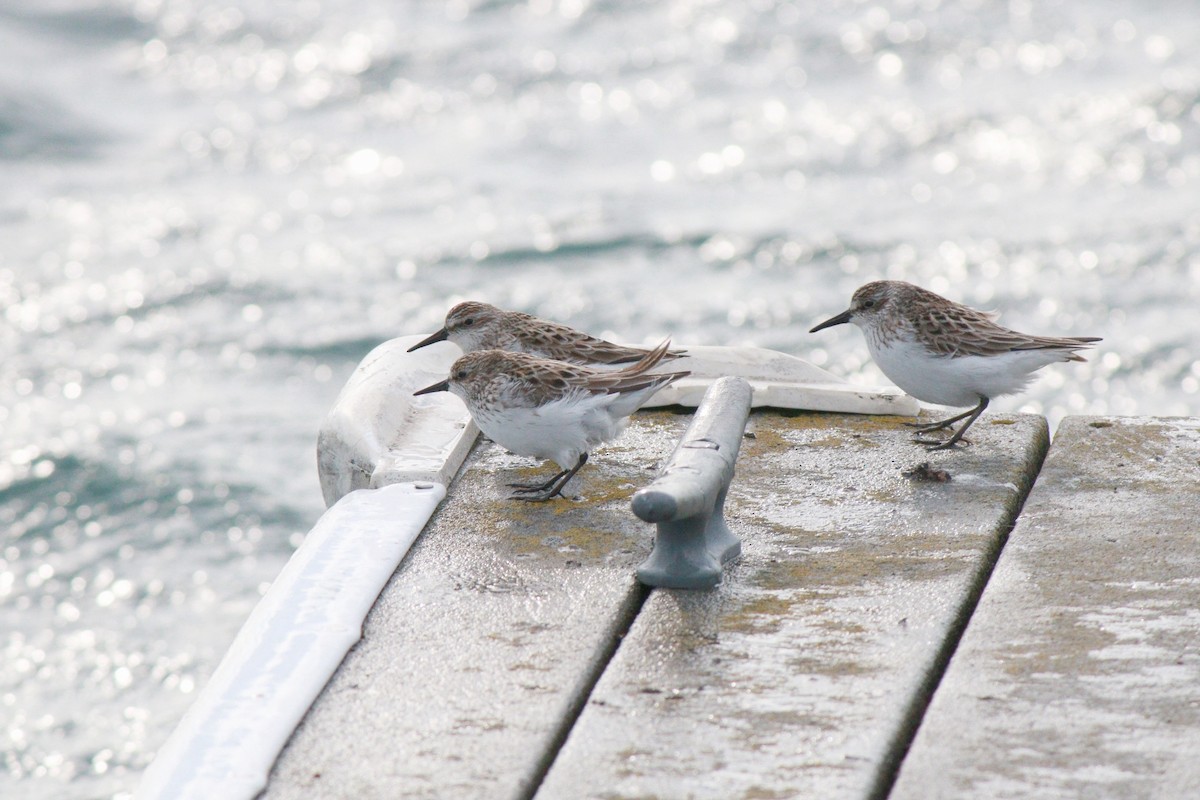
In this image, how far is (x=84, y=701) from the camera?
8367mm

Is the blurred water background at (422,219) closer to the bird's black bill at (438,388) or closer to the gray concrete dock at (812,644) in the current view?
the bird's black bill at (438,388)

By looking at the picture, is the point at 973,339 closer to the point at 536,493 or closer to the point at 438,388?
the point at 536,493

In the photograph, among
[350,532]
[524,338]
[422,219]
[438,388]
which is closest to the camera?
[350,532]

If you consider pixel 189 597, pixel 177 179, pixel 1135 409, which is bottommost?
pixel 1135 409

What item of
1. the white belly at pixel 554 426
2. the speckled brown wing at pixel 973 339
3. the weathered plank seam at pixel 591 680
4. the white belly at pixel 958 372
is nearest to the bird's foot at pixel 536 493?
the white belly at pixel 554 426

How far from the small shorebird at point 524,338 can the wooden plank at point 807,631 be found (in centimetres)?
93

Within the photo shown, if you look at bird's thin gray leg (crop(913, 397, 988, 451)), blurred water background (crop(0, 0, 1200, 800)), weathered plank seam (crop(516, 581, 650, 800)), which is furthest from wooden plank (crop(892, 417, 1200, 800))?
blurred water background (crop(0, 0, 1200, 800))

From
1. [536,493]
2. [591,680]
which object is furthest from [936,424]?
[591,680]

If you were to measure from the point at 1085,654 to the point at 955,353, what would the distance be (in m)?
1.90

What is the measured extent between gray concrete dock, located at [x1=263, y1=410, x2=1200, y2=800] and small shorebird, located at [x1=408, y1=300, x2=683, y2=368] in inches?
36.7

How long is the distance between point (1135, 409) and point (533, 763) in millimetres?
8343

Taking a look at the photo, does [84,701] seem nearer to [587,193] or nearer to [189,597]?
[189,597]

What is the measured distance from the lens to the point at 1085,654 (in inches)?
147

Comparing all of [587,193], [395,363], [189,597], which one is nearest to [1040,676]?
[395,363]
